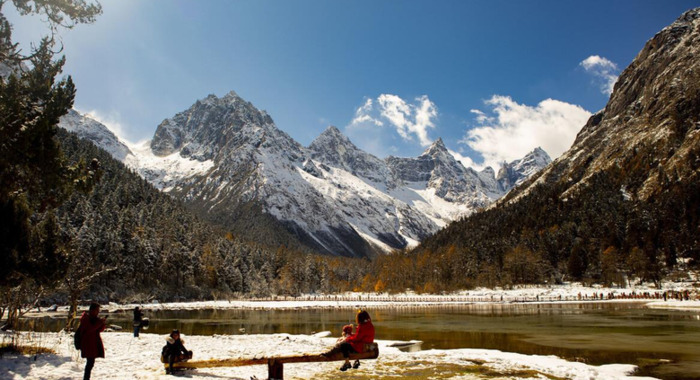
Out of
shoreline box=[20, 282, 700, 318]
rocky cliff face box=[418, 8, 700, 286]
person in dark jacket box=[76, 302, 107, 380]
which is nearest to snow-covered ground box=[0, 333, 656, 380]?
person in dark jacket box=[76, 302, 107, 380]

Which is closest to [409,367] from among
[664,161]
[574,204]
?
[574,204]

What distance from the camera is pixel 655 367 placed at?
67.3ft

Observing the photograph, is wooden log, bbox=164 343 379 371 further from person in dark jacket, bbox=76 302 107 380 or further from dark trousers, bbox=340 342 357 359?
person in dark jacket, bbox=76 302 107 380

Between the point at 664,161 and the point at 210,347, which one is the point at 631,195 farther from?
the point at 210,347

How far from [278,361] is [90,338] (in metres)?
6.01

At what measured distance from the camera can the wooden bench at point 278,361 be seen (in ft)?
43.4

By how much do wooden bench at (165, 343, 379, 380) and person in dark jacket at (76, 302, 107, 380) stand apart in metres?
3.20

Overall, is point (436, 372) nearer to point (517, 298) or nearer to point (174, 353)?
point (174, 353)

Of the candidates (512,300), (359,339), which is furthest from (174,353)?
(512,300)

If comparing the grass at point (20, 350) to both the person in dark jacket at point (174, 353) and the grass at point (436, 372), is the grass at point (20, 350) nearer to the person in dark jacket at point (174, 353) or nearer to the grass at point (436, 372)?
the person in dark jacket at point (174, 353)

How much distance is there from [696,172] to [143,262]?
160 metres

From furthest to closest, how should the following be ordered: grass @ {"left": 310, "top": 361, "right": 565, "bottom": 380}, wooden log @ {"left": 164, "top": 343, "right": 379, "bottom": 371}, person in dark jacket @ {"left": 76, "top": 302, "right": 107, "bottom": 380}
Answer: grass @ {"left": 310, "top": 361, "right": 565, "bottom": 380}, person in dark jacket @ {"left": 76, "top": 302, "right": 107, "bottom": 380}, wooden log @ {"left": 164, "top": 343, "right": 379, "bottom": 371}

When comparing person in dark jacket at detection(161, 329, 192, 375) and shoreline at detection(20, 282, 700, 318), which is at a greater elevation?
person in dark jacket at detection(161, 329, 192, 375)

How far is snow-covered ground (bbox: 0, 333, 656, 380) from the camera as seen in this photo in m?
15.6
